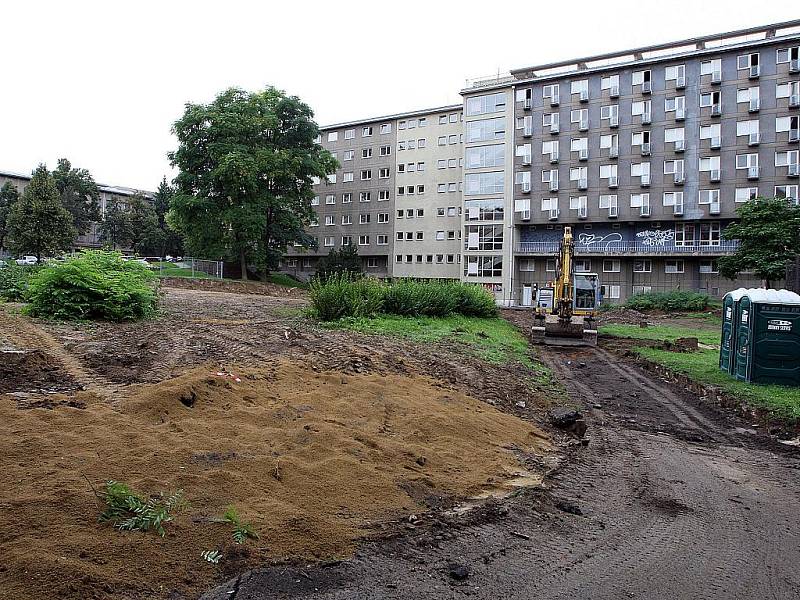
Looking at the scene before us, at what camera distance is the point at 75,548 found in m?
4.20

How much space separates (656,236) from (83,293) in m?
53.8

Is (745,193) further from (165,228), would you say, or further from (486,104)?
(165,228)

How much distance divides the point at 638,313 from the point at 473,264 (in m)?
22.8

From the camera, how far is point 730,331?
1530cm

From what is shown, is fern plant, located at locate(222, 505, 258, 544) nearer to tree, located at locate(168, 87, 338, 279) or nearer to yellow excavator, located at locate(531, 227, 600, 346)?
yellow excavator, located at locate(531, 227, 600, 346)

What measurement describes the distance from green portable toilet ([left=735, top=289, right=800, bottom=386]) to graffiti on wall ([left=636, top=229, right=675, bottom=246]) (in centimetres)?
4752

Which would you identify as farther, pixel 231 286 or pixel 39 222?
pixel 39 222

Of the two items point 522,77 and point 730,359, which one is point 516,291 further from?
point 730,359

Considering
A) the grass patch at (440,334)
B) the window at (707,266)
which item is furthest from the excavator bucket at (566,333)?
the window at (707,266)

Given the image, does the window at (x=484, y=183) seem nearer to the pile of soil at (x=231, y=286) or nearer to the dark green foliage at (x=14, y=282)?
the pile of soil at (x=231, y=286)

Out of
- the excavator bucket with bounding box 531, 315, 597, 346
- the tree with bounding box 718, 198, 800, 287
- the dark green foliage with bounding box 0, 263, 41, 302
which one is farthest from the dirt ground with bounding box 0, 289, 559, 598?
the tree with bounding box 718, 198, 800, 287

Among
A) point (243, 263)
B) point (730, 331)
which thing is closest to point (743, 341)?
point (730, 331)

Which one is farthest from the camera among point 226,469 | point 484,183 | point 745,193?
point 484,183

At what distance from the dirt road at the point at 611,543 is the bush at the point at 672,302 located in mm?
42506
